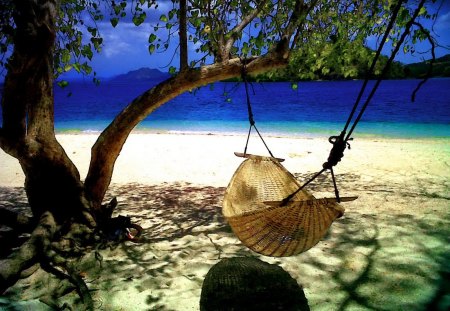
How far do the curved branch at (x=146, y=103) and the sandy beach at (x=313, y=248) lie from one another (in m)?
0.73

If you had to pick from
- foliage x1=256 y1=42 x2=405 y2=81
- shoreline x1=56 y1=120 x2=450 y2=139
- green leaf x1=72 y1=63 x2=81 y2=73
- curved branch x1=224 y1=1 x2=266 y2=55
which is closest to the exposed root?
green leaf x1=72 y1=63 x2=81 y2=73

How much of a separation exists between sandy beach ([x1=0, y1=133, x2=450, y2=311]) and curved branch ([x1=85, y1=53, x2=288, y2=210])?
0.73 meters

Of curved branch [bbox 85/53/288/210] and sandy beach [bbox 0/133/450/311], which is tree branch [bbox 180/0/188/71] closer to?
curved branch [bbox 85/53/288/210]

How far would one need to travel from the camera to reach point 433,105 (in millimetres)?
24438

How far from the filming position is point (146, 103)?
10.3 ft

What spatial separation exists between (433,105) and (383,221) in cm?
2538

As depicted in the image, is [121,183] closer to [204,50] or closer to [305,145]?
[204,50]

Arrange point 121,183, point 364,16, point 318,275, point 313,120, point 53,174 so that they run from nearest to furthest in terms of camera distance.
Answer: point 318,275
point 53,174
point 364,16
point 121,183
point 313,120

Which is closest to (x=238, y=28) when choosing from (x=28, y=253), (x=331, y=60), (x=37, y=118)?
(x=331, y=60)

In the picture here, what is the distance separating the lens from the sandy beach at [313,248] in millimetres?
2301

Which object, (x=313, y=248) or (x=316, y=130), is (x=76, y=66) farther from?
(x=316, y=130)

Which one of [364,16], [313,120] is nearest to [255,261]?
[364,16]

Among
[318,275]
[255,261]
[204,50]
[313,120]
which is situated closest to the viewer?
[318,275]

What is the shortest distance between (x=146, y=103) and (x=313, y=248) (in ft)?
6.78
